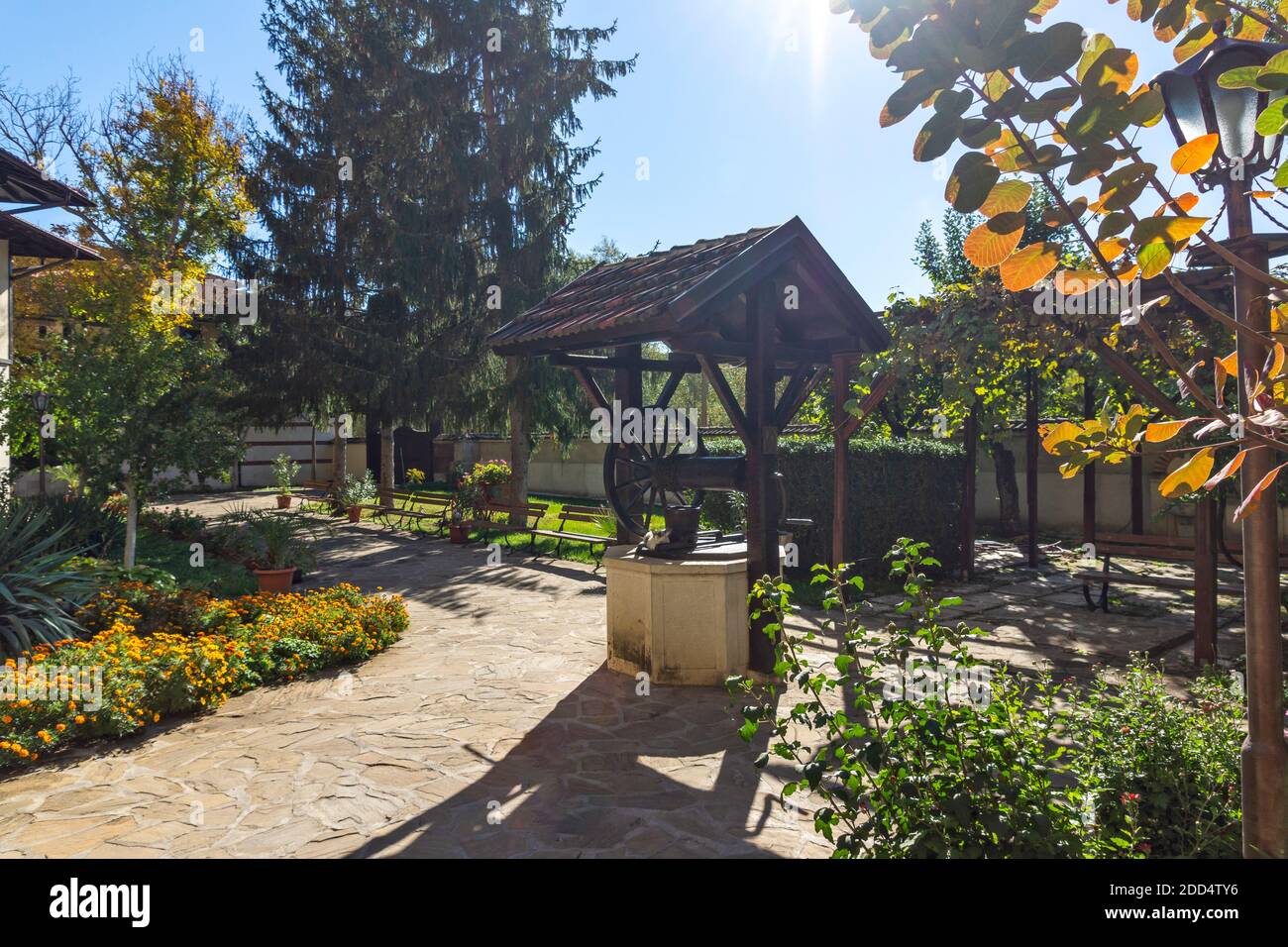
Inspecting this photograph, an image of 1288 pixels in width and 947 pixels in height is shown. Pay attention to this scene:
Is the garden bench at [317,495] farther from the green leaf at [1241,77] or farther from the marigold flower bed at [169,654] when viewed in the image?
the green leaf at [1241,77]

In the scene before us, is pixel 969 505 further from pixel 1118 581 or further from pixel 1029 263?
pixel 1029 263

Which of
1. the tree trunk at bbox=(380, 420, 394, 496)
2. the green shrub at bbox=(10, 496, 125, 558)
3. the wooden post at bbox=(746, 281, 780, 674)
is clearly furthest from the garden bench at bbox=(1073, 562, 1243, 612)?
the tree trunk at bbox=(380, 420, 394, 496)

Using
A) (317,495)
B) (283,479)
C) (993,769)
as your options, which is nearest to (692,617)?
(993,769)

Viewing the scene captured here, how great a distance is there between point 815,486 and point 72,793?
28.9ft

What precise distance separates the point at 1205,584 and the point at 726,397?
459 centimetres

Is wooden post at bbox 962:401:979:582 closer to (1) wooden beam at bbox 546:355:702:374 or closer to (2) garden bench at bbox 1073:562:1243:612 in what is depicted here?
(2) garden bench at bbox 1073:562:1243:612

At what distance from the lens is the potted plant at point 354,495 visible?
19.3 meters

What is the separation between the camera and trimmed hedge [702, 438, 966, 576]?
10.6 meters

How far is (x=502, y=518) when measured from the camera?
15852mm

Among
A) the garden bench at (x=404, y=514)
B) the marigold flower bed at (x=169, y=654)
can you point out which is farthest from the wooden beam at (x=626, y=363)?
the garden bench at (x=404, y=514)

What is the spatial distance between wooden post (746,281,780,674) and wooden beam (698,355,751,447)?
0.05 meters

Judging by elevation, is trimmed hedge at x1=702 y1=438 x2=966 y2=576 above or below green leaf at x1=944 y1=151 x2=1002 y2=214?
below
